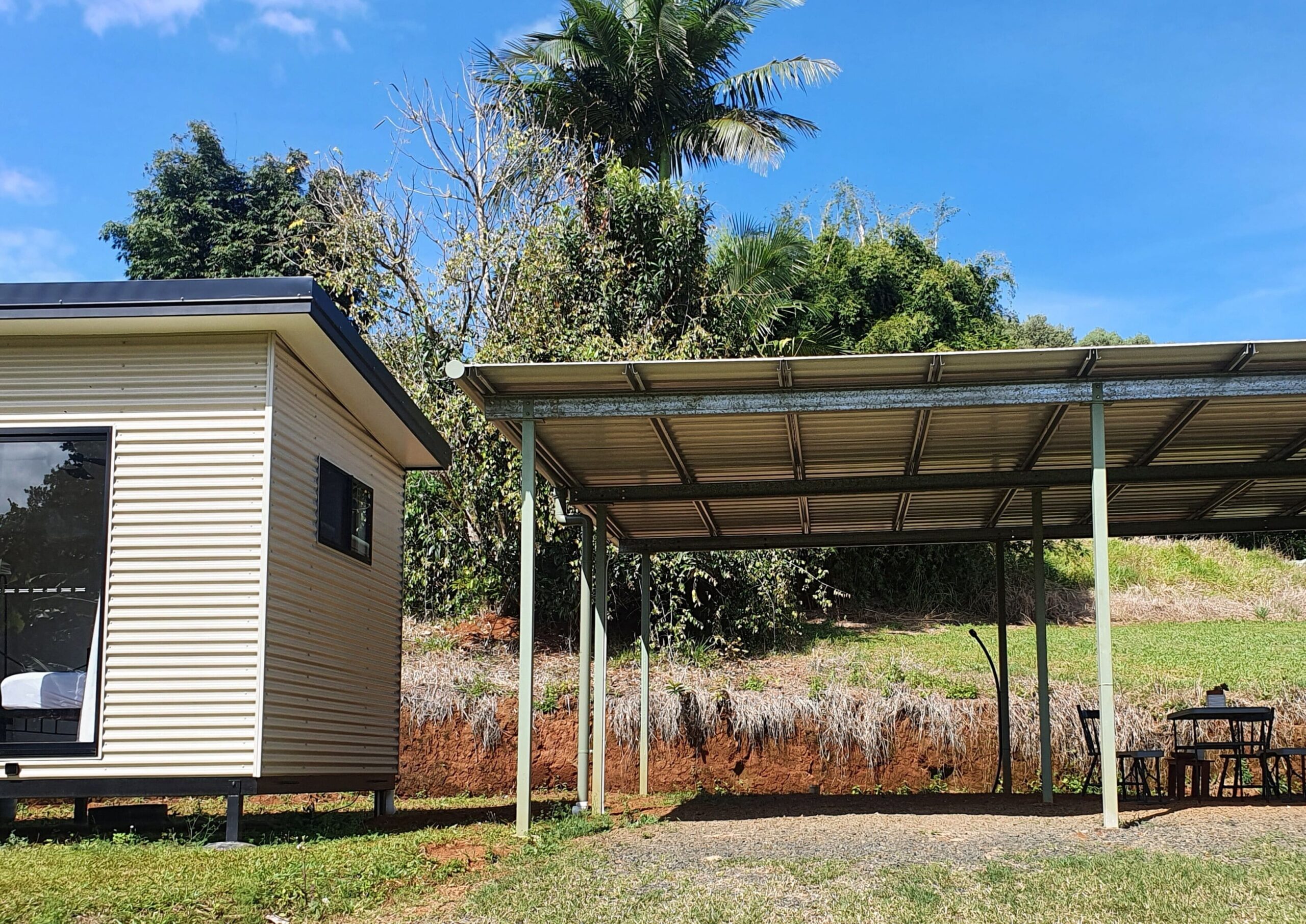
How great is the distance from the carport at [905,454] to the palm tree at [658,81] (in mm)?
10475

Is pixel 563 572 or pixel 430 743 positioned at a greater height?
pixel 563 572

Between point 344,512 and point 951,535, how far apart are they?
6899mm

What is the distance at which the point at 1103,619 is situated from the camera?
28.0 ft

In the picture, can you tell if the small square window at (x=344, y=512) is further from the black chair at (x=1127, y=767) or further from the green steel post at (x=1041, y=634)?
the black chair at (x=1127, y=767)

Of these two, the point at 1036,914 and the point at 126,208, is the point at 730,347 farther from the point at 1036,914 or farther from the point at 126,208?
the point at 126,208

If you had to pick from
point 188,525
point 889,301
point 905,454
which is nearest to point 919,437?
point 905,454

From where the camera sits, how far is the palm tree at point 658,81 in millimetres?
21562

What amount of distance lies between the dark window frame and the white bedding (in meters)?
0.57

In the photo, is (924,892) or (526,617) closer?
(924,892)

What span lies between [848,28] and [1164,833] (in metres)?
16.4

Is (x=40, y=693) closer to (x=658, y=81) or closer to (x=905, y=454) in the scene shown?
(x=905, y=454)

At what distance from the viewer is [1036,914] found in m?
5.94

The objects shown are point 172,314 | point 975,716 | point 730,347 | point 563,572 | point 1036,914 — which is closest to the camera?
point 1036,914

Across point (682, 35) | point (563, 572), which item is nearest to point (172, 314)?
point (563, 572)
